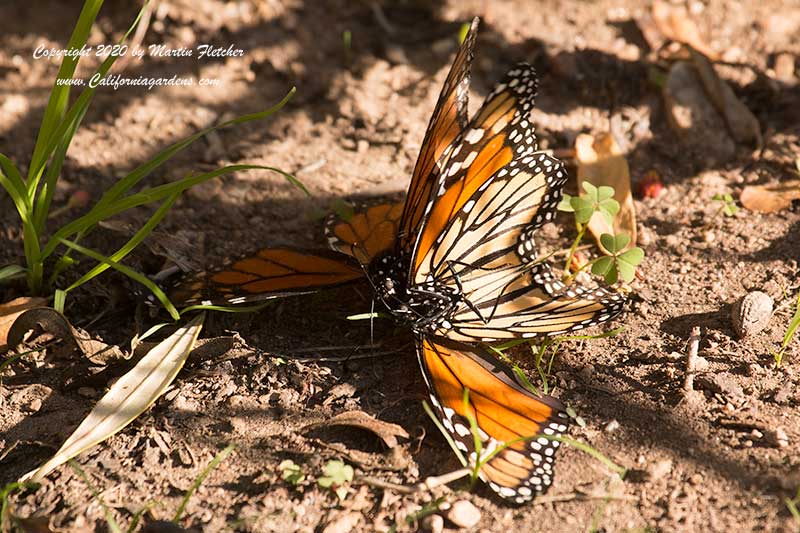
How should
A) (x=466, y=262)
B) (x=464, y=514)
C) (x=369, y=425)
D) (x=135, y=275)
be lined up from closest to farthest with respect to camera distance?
(x=464, y=514) < (x=369, y=425) < (x=135, y=275) < (x=466, y=262)

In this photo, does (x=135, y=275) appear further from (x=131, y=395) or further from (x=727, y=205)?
(x=727, y=205)

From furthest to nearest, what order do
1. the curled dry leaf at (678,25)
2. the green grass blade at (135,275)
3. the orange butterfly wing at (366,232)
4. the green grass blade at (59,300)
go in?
1. the curled dry leaf at (678,25)
2. the orange butterfly wing at (366,232)
3. the green grass blade at (59,300)
4. the green grass blade at (135,275)

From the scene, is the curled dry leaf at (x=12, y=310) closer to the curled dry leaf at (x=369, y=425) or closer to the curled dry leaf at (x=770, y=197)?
the curled dry leaf at (x=369, y=425)

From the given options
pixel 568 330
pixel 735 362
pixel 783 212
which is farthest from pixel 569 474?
pixel 783 212

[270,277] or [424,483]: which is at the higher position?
[270,277]

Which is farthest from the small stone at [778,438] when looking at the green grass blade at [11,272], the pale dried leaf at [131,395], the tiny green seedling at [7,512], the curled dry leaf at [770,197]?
the green grass blade at [11,272]

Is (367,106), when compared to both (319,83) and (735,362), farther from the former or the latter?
(735,362)

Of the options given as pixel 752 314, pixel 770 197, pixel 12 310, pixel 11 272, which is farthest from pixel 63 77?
pixel 770 197
